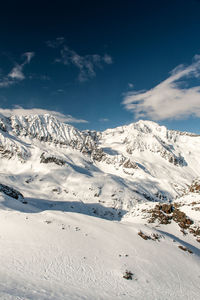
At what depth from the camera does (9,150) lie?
177125 millimetres

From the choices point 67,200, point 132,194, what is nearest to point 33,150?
point 67,200

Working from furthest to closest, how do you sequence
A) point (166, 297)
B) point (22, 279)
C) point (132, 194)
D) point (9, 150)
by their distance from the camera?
point (9, 150) → point (132, 194) → point (166, 297) → point (22, 279)

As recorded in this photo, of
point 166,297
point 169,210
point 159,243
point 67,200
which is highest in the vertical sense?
point 169,210

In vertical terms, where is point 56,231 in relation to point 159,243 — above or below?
below

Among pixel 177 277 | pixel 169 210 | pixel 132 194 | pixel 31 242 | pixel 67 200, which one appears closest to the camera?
pixel 177 277

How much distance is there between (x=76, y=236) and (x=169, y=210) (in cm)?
2215

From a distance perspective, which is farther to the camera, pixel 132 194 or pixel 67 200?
pixel 132 194

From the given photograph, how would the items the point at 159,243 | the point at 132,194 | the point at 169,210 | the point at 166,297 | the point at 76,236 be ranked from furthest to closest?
the point at 132,194 < the point at 169,210 < the point at 159,243 < the point at 76,236 < the point at 166,297

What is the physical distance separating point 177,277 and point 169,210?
19946mm

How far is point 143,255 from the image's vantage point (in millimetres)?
18109

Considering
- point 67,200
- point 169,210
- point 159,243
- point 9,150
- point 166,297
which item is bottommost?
point 67,200

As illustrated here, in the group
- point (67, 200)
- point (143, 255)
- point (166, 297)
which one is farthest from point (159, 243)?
point (67, 200)

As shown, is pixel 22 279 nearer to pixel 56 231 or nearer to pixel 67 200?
pixel 56 231

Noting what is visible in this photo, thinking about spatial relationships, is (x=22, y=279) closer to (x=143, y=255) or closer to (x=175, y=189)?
(x=143, y=255)
